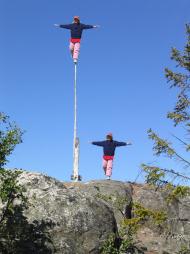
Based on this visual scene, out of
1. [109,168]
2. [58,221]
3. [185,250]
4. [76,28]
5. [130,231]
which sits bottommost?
[185,250]

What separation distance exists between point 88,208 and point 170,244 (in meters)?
5.69

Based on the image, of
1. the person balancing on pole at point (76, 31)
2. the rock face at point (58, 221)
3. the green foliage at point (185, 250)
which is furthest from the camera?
the person balancing on pole at point (76, 31)

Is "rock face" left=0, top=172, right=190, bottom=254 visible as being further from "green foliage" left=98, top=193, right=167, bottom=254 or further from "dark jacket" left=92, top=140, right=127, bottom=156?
"dark jacket" left=92, top=140, right=127, bottom=156

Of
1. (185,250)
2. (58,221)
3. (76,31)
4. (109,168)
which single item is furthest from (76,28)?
(58,221)

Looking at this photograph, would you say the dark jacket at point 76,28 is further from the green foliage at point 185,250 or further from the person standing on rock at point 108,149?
the green foliage at point 185,250

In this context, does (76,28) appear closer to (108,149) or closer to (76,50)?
(76,50)

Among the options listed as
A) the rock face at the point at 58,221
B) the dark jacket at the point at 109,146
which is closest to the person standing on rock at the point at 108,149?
the dark jacket at the point at 109,146

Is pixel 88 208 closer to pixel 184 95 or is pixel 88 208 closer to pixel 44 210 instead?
pixel 44 210

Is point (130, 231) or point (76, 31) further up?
point (76, 31)

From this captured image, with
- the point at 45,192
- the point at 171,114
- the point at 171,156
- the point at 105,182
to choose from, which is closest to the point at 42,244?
the point at 45,192

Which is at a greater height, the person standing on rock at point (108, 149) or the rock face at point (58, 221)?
the person standing on rock at point (108, 149)

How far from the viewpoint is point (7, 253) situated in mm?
15938

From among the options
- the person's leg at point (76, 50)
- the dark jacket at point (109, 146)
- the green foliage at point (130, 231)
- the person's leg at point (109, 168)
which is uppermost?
the person's leg at point (76, 50)

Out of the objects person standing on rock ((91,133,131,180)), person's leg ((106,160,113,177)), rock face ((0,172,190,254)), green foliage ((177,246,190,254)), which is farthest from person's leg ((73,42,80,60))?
green foliage ((177,246,190,254))
